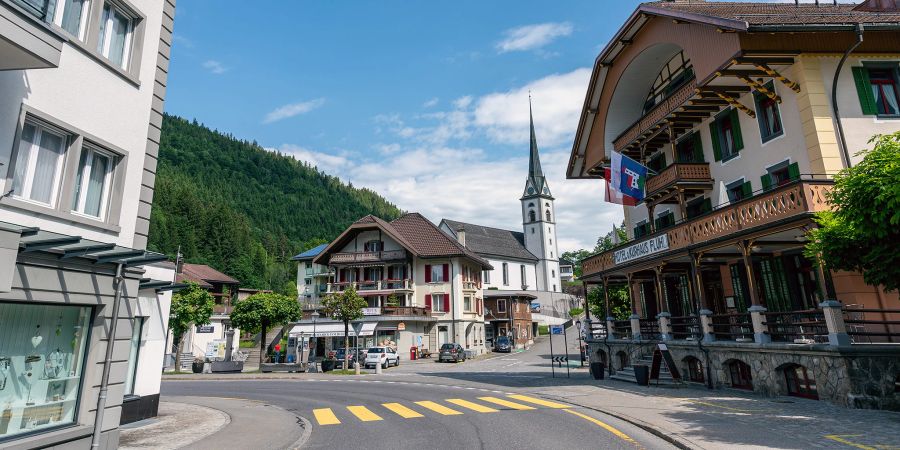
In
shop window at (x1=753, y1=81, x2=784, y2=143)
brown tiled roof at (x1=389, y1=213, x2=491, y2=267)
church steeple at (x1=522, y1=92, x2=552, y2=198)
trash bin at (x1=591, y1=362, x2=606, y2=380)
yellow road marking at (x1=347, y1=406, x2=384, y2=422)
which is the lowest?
yellow road marking at (x1=347, y1=406, x2=384, y2=422)

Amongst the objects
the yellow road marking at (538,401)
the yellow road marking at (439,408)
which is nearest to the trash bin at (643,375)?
the yellow road marking at (538,401)

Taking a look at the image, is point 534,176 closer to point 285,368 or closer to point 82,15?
point 285,368

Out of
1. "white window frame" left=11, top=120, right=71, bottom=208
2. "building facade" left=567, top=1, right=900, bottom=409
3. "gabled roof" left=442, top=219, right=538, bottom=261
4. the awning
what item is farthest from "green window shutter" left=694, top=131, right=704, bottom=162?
"gabled roof" left=442, top=219, right=538, bottom=261

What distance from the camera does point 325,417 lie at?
14078 mm

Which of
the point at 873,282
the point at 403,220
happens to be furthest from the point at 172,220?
the point at 873,282

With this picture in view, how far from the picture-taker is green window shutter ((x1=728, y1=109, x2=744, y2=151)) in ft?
63.8

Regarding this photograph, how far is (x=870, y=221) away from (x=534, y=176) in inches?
3551

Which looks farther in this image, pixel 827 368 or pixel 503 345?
pixel 503 345

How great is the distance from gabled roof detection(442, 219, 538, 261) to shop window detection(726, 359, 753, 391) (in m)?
61.7

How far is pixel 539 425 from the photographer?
38.1ft

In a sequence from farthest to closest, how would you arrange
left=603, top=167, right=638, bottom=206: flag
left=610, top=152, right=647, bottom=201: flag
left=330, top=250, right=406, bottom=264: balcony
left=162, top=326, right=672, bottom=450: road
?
left=330, top=250, right=406, bottom=264: balcony → left=603, top=167, right=638, bottom=206: flag → left=610, top=152, right=647, bottom=201: flag → left=162, top=326, right=672, bottom=450: road

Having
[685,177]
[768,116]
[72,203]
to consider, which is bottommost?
[72,203]

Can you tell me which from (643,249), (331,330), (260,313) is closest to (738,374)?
(643,249)

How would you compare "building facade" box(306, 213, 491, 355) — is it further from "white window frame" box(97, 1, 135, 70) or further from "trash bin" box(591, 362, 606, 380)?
"white window frame" box(97, 1, 135, 70)
